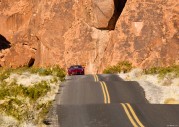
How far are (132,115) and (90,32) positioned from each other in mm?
46146

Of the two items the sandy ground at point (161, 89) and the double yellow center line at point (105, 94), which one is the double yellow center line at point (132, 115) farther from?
the sandy ground at point (161, 89)

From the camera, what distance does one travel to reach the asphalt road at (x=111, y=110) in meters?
15.6

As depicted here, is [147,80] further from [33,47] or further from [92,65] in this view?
[33,47]

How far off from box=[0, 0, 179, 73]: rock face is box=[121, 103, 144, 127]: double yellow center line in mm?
31804

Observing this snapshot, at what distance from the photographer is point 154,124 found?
49.8 feet

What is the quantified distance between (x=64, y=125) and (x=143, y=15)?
1590 inches

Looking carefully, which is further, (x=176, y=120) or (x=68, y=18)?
(x=68, y=18)

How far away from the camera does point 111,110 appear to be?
18.2 metres

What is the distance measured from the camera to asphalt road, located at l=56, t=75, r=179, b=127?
51.1 feet

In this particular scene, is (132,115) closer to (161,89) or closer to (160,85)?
(161,89)

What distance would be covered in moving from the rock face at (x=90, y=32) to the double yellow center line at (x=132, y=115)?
31804 millimetres

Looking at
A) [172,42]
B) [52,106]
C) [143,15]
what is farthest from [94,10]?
[52,106]

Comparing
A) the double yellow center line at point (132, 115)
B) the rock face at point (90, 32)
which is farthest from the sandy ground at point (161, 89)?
the rock face at point (90, 32)

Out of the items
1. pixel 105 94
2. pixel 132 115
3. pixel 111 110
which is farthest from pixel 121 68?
pixel 132 115
